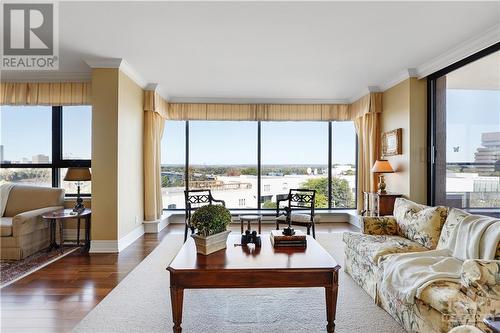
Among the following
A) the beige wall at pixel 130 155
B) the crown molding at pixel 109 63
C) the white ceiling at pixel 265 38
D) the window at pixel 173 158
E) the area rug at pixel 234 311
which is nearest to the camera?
the area rug at pixel 234 311

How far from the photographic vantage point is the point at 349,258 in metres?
3.32

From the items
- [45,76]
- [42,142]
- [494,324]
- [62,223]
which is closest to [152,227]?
[62,223]

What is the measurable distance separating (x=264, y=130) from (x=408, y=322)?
15.8 ft

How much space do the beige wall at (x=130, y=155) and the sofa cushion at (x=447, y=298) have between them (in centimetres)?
378

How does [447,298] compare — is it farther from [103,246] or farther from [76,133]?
[76,133]

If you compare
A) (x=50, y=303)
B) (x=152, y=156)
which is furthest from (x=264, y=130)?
(x=50, y=303)

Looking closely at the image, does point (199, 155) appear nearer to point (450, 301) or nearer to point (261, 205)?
point (261, 205)

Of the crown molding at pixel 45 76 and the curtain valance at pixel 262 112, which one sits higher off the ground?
the crown molding at pixel 45 76

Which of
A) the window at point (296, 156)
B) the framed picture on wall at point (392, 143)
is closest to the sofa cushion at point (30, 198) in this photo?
the window at point (296, 156)

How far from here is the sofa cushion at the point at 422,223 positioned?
9.43 feet

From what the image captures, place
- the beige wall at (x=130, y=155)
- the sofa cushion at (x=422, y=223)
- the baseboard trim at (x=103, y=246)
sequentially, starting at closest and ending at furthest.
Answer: the sofa cushion at (x=422, y=223) → the baseboard trim at (x=103, y=246) → the beige wall at (x=130, y=155)

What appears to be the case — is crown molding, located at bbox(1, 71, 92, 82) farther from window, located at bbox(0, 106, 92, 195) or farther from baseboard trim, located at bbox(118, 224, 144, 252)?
baseboard trim, located at bbox(118, 224, 144, 252)

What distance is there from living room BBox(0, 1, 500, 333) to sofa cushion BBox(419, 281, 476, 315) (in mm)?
11

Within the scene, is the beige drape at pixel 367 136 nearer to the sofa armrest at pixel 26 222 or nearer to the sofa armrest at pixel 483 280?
the sofa armrest at pixel 483 280
